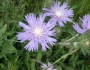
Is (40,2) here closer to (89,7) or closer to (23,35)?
(89,7)

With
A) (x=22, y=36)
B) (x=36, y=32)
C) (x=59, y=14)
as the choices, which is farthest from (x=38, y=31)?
(x=59, y=14)

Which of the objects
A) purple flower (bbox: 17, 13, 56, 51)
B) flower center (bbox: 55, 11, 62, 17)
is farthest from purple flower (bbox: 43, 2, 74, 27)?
purple flower (bbox: 17, 13, 56, 51)

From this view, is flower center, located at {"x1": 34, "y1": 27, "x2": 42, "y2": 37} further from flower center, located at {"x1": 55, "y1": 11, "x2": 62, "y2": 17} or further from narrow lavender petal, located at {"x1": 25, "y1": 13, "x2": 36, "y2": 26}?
flower center, located at {"x1": 55, "y1": 11, "x2": 62, "y2": 17}

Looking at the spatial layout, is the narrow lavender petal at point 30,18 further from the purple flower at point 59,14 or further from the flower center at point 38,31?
the purple flower at point 59,14

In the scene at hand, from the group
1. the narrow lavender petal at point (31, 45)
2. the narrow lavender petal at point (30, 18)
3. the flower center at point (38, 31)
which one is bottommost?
the narrow lavender petal at point (31, 45)

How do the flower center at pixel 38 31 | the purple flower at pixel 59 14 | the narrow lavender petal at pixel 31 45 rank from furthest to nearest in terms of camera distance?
the purple flower at pixel 59 14, the flower center at pixel 38 31, the narrow lavender petal at pixel 31 45

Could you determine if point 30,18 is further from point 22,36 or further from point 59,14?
point 59,14

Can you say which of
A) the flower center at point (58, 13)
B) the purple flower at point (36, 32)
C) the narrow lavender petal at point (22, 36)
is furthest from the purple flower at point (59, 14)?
the narrow lavender petal at point (22, 36)

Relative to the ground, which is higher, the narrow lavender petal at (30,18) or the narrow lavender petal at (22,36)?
the narrow lavender petal at (30,18)
